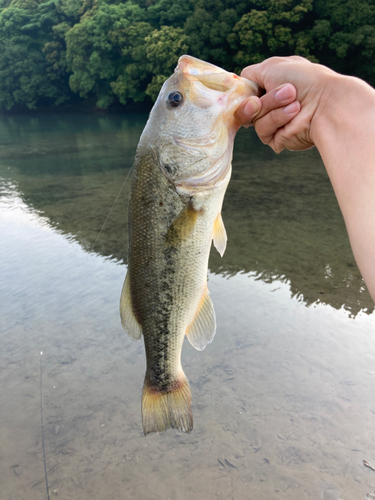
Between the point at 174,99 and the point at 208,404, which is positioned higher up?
the point at 174,99

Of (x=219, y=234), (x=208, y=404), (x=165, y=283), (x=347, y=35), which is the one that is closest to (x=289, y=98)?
(x=219, y=234)

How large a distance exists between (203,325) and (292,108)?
0.99m

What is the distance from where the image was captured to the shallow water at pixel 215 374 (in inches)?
108

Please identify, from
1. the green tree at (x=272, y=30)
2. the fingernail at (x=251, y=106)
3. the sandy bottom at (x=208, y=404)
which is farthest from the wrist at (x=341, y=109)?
the green tree at (x=272, y=30)

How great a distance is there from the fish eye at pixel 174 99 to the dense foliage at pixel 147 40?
72.8ft

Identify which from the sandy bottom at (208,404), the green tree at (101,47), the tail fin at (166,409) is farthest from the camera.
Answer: the green tree at (101,47)

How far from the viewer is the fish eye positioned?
1.63m

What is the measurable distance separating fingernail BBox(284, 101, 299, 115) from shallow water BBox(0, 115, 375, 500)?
225cm

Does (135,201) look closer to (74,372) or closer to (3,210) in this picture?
(74,372)

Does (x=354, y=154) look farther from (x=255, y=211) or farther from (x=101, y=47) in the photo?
(x=101, y=47)

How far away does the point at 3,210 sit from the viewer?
812cm

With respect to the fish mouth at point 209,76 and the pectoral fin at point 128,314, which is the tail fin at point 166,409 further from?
the fish mouth at point 209,76

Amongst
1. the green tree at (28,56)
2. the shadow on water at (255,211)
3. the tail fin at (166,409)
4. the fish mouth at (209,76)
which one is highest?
the fish mouth at (209,76)

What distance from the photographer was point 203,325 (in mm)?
1836
